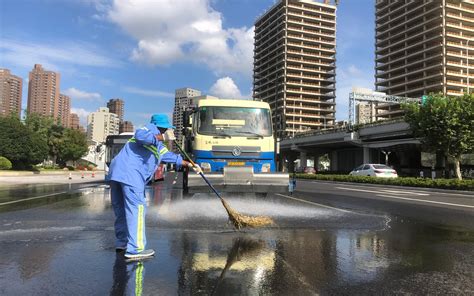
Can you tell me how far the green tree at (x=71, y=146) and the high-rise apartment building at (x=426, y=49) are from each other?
8129cm

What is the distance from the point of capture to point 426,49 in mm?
109688

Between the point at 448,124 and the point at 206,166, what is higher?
the point at 448,124

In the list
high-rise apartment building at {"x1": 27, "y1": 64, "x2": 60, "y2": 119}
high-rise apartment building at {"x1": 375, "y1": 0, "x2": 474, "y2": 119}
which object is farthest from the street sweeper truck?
high-rise apartment building at {"x1": 375, "y1": 0, "x2": 474, "y2": 119}

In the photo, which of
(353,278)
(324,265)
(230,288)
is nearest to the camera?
(230,288)

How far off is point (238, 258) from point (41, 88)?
107460 millimetres

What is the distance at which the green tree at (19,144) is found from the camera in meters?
50.9

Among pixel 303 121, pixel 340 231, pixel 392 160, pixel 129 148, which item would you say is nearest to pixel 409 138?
pixel 392 160

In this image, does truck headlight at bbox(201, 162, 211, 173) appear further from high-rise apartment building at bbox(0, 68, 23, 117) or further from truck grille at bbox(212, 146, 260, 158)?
high-rise apartment building at bbox(0, 68, 23, 117)

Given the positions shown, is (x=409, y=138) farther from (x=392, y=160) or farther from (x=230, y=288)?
(x=230, y=288)

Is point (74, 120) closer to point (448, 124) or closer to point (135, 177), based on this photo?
point (448, 124)

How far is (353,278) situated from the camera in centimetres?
462

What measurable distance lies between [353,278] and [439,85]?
4439 inches

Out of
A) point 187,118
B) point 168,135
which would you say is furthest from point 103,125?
point 168,135

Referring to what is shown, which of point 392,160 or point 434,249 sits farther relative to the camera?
point 392,160
